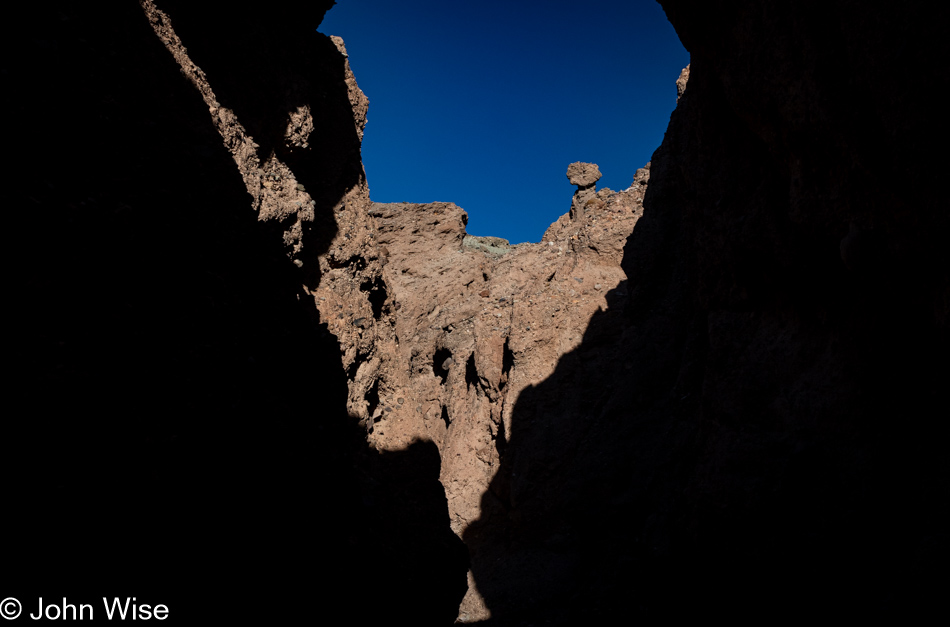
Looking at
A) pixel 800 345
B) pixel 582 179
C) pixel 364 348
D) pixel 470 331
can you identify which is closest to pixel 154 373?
pixel 364 348

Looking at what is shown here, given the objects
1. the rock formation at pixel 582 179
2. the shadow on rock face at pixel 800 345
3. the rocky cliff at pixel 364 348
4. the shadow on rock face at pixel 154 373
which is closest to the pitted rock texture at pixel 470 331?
the rocky cliff at pixel 364 348

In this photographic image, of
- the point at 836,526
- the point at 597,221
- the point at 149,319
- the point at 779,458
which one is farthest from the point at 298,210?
the point at 597,221

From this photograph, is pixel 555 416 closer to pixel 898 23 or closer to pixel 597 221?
pixel 597 221

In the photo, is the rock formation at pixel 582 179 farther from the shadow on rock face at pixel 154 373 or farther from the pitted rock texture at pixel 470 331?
the shadow on rock face at pixel 154 373

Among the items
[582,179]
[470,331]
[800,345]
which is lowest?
[800,345]

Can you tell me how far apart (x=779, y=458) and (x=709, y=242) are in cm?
301

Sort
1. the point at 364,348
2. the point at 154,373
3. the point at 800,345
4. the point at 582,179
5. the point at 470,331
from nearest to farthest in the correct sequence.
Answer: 1. the point at 154,373
2. the point at 800,345
3. the point at 364,348
4. the point at 470,331
5. the point at 582,179

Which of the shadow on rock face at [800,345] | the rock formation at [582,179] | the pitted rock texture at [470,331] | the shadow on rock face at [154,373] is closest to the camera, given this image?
the shadow on rock face at [154,373]

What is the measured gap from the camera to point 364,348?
10008 millimetres

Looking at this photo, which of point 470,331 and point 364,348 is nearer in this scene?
point 364,348

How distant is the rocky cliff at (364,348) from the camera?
11.5 ft

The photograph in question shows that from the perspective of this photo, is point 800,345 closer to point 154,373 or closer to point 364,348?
point 154,373

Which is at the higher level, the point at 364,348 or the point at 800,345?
the point at 364,348

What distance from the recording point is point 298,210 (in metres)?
8.59
